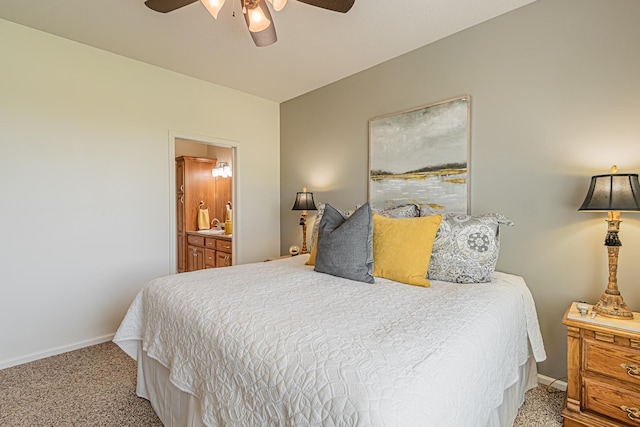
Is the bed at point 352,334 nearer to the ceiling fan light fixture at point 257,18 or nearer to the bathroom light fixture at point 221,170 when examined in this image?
the ceiling fan light fixture at point 257,18

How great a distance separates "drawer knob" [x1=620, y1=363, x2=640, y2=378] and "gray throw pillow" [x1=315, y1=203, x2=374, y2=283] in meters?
1.24

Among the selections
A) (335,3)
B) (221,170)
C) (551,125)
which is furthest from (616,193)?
(221,170)

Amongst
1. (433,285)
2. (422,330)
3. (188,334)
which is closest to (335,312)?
(422,330)

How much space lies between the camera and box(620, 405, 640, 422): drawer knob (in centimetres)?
141

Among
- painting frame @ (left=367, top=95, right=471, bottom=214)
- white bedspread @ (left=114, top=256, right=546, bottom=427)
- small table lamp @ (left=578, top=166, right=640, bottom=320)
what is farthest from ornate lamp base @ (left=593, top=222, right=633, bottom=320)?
painting frame @ (left=367, top=95, right=471, bottom=214)

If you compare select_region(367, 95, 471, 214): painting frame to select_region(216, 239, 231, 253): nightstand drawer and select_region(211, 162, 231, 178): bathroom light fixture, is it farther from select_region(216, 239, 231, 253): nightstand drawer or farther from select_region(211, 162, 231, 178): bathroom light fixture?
select_region(211, 162, 231, 178): bathroom light fixture

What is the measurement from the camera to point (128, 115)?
9.27 ft

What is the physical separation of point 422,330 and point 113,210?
283 centimetres

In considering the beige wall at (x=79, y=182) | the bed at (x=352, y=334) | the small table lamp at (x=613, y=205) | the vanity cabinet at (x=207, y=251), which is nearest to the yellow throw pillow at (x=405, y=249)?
the bed at (x=352, y=334)

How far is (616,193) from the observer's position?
5.05 ft

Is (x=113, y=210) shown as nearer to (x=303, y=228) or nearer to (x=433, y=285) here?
(x=303, y=228)

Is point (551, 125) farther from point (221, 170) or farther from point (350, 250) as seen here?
point (221, 170)

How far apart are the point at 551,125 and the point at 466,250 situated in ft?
3.38

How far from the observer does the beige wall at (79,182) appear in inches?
91.0
